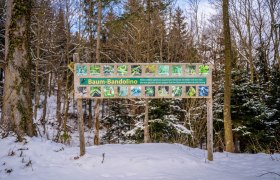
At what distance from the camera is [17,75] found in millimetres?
6262

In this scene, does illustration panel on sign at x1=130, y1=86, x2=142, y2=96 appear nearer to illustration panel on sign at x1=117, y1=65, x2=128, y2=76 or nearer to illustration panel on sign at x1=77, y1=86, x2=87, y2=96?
illustration panel on sign at x1=117, y1=65, x2=128, y2=76

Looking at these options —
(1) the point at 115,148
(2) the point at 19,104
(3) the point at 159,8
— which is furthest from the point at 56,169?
(3) the point at 159,8

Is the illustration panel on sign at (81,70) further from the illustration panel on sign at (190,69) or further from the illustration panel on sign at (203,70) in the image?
the illustration panel on sign at (203,70)

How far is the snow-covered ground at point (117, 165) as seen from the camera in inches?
177

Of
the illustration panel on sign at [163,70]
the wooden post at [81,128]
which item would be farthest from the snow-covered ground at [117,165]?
the illustration panel on sign at [163,70]

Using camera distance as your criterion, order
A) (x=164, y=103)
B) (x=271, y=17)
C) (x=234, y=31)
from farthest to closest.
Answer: (x=234, y=31) → (x=271, y=17) → (x=164, y=103)

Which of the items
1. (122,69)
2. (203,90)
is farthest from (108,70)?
(203,90)

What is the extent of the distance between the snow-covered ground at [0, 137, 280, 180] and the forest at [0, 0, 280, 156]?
2.53ft

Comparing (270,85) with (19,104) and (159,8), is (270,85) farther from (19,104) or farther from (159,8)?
(19,104)

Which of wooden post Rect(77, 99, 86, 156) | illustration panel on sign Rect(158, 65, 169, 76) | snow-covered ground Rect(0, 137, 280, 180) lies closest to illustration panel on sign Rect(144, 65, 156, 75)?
illustration panel on sign Rect(158, 65, 169, 76)

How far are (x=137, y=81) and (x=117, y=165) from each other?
1.91 m

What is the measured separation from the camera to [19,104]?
244 inches

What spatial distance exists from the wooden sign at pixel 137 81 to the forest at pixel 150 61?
0.57 m

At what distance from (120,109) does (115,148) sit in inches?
449
